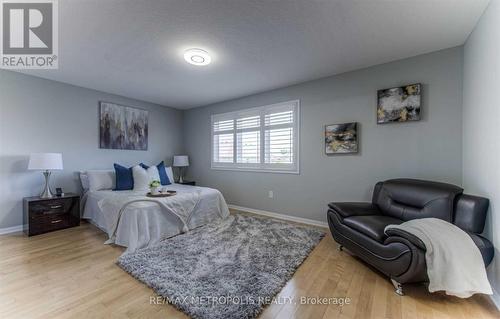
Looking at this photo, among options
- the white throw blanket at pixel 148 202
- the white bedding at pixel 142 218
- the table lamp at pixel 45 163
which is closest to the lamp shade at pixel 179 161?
the white bedding at pixel 142 218

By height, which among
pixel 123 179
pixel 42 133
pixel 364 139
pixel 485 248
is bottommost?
pixel 485 248

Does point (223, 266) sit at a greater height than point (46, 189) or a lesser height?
lesser

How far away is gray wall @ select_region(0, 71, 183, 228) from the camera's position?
3096mm

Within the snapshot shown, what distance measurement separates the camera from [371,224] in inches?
82.1

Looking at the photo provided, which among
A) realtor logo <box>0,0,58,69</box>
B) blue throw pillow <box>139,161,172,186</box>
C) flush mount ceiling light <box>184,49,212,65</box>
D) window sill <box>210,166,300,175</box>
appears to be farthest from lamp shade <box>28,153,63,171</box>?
window sill <box>210,166,300,175</box>

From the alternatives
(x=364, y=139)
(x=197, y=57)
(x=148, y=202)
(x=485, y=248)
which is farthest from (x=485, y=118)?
(x=148, y=202)

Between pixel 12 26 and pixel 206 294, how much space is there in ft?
10.4

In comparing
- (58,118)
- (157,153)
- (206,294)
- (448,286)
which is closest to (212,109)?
(157,153)

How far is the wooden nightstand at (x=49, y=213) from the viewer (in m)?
2.97

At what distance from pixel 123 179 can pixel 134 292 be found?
2.46 m

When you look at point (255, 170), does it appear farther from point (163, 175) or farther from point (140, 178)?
point (140, 178)

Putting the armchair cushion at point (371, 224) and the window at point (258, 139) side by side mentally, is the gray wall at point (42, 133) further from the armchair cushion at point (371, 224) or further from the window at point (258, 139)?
the armchair cushion at point (371, 224)

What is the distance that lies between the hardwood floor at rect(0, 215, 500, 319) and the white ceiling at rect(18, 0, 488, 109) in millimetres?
2409

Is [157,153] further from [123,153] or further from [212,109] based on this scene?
[212,109]
